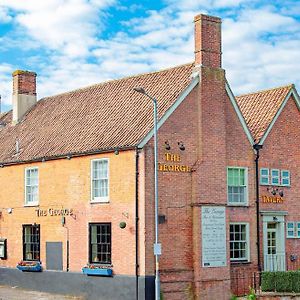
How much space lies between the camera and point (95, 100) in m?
34.5

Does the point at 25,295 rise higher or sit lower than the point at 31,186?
lower

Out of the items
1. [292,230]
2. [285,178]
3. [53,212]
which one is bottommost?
[292,230]

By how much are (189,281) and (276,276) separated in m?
4.40

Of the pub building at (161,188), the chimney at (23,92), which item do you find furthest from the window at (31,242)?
the chimney at (23,92)

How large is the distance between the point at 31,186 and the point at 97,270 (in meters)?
6.87

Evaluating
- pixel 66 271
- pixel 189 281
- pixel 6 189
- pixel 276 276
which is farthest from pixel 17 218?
pixel 276 276

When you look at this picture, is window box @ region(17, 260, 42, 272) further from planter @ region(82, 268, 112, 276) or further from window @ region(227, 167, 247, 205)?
window @ region(227, 167, 247, 205)

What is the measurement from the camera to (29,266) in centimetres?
3266

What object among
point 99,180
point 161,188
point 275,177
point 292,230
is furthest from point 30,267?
point 292,230

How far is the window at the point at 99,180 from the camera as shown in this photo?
29.5 meters

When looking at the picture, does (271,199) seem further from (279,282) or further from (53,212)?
(53,212)

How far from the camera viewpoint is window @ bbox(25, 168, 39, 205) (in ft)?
110

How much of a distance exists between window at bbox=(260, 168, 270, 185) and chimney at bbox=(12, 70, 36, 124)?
13942 millimetres

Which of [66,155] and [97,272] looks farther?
[66,155]
